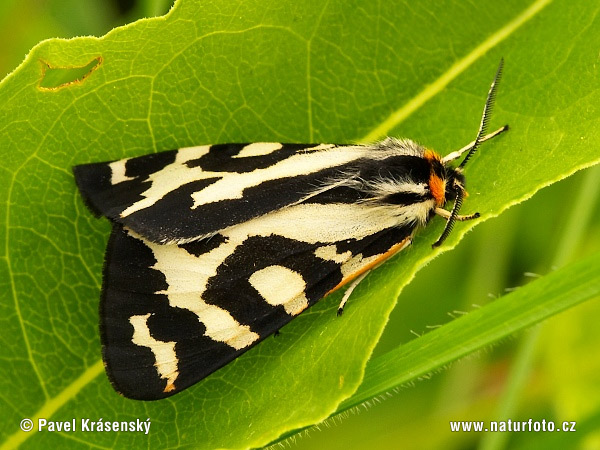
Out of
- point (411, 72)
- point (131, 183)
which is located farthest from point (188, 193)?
point (411, 72)

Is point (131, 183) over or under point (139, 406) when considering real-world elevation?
over

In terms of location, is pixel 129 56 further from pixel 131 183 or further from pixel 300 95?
pixel 300 95

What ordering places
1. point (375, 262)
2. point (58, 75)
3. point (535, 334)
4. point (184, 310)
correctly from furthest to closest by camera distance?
point (535, 334) → point (375, 262) → point (184, 310) → point (58, 75)

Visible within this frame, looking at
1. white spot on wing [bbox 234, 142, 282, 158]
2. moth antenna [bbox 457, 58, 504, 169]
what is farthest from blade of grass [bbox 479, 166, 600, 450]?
white spot on wing [bbox 234, 142, 282, 158]

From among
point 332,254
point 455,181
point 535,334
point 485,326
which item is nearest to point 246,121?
point 332,254

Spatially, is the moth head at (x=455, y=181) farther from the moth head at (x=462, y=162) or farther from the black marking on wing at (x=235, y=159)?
the black marking on wing at (x=235, y=159)

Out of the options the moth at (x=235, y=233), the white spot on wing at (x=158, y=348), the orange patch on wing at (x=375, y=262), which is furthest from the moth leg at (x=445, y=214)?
the white spot on wing at (x=158, y=348)

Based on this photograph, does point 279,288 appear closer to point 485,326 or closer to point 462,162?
point 485,326
